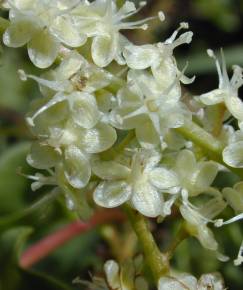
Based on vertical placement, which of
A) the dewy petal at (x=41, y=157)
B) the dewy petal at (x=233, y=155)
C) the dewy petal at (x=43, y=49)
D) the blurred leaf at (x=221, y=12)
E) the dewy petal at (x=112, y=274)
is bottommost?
the blurred leaf at (x=221, y=12)

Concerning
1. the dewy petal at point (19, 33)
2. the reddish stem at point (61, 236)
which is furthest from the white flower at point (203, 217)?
the reddish stem at point (61, 236)

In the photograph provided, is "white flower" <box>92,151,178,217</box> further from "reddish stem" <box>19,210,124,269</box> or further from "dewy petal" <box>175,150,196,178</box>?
"reddish stem" <box>19,210,124,269</box>

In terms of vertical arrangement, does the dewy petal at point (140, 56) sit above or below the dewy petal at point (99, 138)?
above

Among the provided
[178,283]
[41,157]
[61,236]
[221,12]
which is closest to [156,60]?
[41,157]

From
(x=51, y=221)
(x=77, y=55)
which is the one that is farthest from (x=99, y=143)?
(x=51, y=221)

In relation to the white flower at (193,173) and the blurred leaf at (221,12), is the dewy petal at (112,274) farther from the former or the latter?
the blurred leaf at (221,12)

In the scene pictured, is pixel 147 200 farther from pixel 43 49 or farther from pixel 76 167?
pixel 43 49
